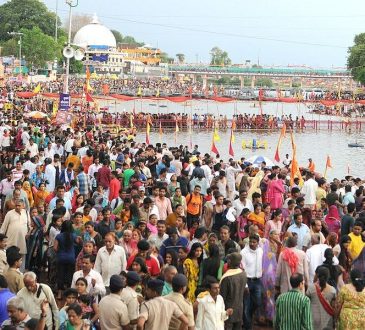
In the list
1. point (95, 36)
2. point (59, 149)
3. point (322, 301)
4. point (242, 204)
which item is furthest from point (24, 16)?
point (322, 301)

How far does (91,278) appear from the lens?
299 inches

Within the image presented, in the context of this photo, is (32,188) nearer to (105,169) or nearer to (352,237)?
(105,169)

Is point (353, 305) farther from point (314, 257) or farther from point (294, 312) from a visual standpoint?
point (314, 257)

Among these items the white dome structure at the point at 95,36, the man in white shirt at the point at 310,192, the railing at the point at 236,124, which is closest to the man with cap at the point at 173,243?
the man in white shirt at the point at 310,192

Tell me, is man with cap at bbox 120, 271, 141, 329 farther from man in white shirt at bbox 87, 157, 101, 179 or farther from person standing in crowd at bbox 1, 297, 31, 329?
man in white shirt at bbox 87, 157, 101, 179

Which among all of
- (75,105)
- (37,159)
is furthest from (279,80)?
(37,159)

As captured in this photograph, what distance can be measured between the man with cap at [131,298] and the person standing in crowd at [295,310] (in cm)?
130

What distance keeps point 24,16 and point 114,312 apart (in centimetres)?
10177

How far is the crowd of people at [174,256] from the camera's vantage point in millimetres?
6684

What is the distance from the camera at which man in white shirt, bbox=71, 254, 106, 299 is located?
7.54 meters

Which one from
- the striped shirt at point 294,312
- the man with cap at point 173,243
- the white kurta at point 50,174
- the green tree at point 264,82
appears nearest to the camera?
the striped shirt at point 294,312

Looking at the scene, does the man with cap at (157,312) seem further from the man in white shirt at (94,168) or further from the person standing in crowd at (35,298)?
the man in white shirt at (94,168)

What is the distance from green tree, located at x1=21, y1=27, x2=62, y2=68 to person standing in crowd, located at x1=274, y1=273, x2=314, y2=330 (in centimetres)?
7605

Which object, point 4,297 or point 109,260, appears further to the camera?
point 109,260
